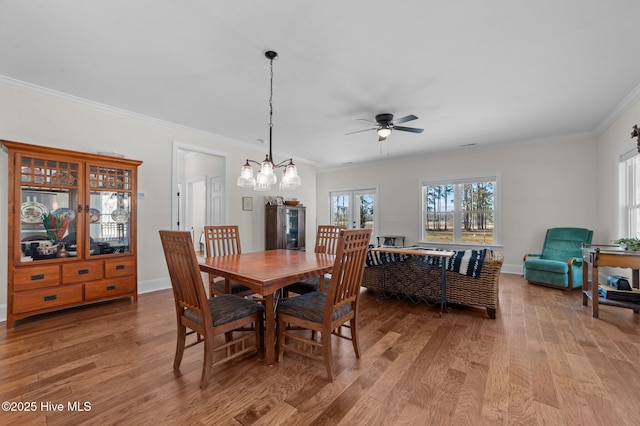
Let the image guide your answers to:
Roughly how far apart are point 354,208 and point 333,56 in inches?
210

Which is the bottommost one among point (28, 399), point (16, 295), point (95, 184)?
point (28, 399)

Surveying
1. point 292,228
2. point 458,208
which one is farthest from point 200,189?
point 458,208

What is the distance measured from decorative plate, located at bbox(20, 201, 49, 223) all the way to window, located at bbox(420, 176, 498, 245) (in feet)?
21.0

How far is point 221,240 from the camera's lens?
10.7ft

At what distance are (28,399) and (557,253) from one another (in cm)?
655

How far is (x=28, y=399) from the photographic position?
5.54 ft

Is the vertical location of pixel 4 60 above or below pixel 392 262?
above

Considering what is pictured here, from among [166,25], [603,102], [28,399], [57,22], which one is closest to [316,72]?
[166,25]

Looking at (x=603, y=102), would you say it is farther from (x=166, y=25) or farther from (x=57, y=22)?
(x=57, y=22)

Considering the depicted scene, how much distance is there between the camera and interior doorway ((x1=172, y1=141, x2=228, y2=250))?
5492 millimetres

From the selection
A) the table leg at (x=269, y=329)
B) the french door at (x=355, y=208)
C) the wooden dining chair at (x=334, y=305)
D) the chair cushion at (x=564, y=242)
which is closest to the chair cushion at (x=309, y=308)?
the wooden dining chair at (x=334, y=305)

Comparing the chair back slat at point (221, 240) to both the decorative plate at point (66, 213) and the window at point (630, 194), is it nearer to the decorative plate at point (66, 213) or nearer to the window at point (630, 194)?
the decorative plate at point (66, 213)

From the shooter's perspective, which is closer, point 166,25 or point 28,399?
point 28,399

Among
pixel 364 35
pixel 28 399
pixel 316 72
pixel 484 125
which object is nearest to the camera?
pixel 28 399
